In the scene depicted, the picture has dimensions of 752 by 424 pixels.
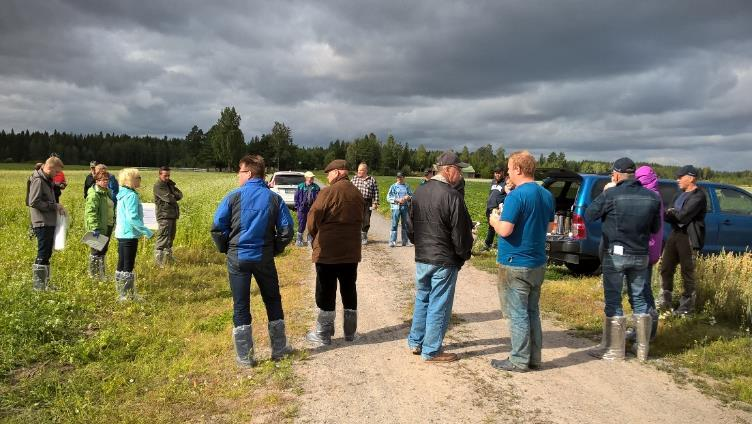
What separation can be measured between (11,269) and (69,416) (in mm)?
5672

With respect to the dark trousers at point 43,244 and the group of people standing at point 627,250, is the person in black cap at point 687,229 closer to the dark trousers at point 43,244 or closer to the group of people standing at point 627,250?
the group of people standing at point 627,250

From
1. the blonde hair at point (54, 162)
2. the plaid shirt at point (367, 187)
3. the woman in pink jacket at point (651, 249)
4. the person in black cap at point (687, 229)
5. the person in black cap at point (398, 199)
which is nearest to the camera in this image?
the woman in pink jacket at point (651, 249)

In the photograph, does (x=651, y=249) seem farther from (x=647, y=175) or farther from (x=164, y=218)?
(x=164, y=218)

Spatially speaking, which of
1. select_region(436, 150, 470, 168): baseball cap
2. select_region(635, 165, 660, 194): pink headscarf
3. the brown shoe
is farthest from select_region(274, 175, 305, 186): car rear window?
the brown shoe

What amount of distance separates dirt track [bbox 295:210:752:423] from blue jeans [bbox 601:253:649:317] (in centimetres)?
55

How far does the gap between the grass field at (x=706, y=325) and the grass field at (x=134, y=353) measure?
11.6 feet

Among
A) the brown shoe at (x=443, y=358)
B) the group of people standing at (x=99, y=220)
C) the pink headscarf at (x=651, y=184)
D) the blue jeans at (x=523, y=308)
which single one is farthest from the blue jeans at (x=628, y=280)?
the group of people standing at (x=99, y=220)

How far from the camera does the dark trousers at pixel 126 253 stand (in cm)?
689

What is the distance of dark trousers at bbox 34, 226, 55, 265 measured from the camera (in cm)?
712

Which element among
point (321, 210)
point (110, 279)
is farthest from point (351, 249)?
point (110, 279)

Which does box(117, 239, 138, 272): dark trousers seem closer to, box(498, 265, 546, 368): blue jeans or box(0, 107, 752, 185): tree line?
box(498, 265, 546, 368): blue jeans

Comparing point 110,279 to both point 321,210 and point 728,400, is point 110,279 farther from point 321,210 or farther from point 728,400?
point 728,400

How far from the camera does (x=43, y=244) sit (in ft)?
23.5

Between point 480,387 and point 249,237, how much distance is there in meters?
2.45
